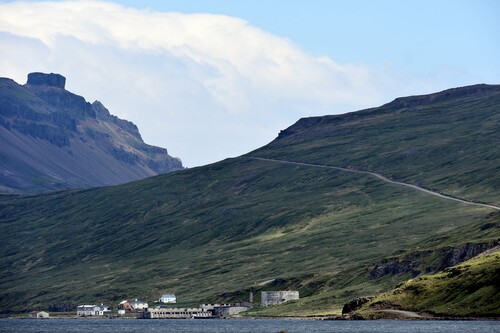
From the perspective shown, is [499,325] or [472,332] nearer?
[472,332]

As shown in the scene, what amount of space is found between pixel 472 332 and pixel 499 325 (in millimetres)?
16218

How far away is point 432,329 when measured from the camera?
199m

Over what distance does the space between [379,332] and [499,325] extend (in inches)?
785

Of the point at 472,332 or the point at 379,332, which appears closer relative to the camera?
the point at 472,332

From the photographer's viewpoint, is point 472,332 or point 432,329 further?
point 432,329

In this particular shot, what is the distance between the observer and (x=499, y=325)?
19662cm

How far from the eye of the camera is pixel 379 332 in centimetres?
19700

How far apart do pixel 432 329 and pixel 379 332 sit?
366 inches

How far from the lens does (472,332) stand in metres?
182
